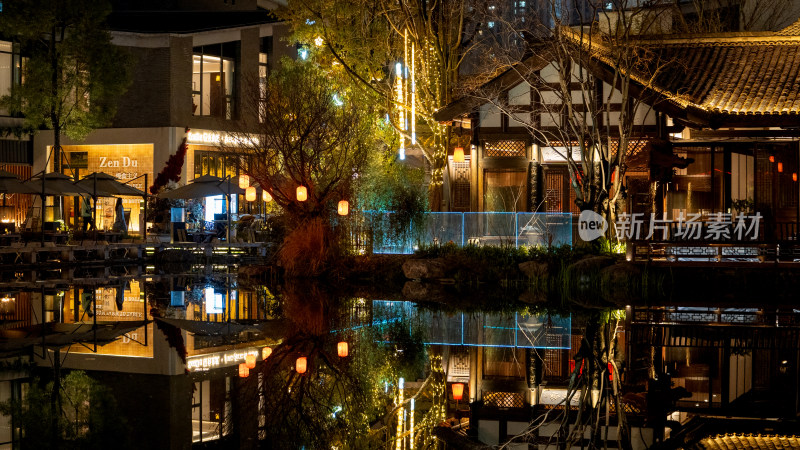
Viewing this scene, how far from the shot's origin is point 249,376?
1095cm

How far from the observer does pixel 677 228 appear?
23.9m

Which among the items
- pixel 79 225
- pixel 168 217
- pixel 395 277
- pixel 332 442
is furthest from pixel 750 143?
pixel 79 225

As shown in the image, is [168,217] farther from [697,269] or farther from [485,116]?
[697,269]

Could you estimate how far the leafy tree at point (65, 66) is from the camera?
36.4m

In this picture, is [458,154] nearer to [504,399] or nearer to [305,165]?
[305,165]

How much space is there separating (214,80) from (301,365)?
117 ft

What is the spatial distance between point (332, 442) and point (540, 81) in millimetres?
20029

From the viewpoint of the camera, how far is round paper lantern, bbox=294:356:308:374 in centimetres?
1125

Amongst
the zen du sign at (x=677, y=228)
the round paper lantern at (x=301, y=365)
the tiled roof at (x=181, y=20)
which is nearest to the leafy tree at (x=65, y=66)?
the tiled roof at (x=181, y=20)

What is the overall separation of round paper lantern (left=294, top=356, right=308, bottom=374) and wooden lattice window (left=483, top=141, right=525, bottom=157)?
55.0 ft

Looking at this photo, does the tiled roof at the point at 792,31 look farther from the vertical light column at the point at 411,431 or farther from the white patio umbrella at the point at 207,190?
the vertical light column at the point at 411,431

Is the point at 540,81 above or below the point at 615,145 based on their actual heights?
above

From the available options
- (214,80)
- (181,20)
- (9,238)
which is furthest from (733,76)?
(181,20)

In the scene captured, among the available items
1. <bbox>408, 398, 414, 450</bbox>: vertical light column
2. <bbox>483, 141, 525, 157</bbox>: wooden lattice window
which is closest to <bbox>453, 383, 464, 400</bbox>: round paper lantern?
<bbox>408, 398, 414, 450</bbox>: vertical light column
